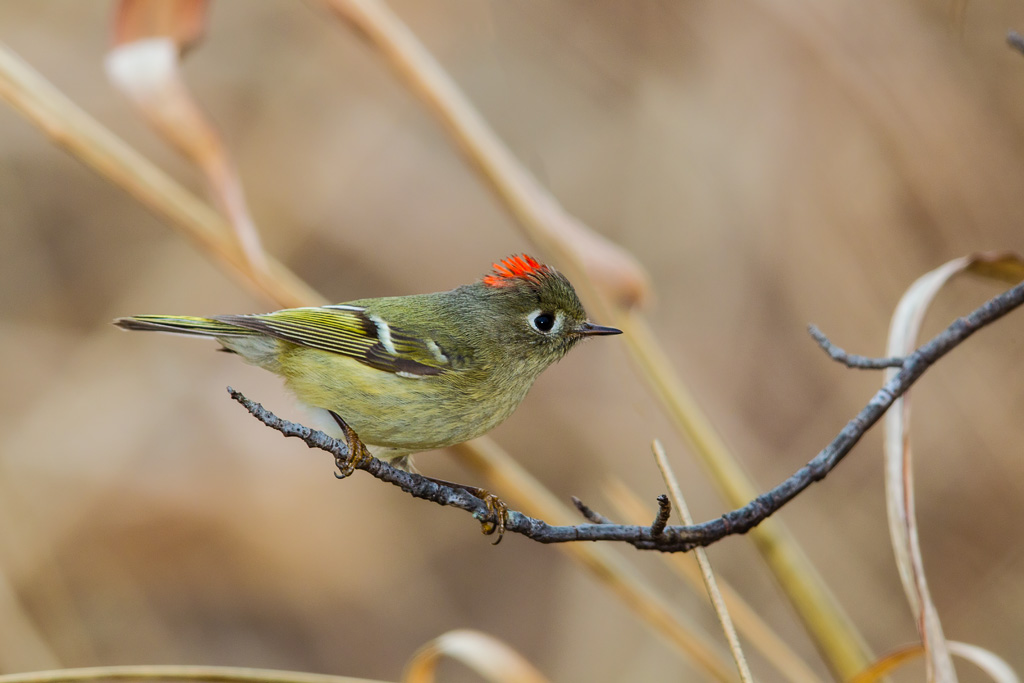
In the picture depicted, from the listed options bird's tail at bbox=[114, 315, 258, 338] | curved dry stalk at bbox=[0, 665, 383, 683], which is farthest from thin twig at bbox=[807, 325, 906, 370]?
bird's tail at bbox=[114, 315, 258, 338]

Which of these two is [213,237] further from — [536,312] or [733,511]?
[733,511]

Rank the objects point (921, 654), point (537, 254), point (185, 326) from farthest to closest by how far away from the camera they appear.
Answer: point (537, 254) < point (185, 326) < point (921, 654)

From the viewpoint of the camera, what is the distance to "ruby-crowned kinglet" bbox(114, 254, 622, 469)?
184 cm

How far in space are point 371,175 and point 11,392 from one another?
5.80 feet

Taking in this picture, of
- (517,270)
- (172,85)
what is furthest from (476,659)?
(172,85)

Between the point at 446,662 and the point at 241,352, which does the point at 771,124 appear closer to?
the point at 241,352

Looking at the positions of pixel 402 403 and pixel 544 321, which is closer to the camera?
pixel 402 403

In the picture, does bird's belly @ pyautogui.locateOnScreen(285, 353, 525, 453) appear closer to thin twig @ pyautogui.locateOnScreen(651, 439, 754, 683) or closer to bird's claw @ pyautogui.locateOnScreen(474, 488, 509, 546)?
bird's claw @ pyautogui.locateOnScreen(474, 488, 509, 546)

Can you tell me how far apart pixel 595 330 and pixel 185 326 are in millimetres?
929

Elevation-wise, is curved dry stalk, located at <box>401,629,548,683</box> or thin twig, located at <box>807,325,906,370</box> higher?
thin twig, located at <box>807,325,906,370</box>

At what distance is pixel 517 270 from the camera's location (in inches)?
78.4

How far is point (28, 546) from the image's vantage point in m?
3.29

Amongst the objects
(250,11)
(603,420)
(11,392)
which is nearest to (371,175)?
(250,11)

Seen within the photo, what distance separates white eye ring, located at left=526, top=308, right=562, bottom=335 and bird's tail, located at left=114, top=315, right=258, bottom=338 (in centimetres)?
67
